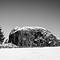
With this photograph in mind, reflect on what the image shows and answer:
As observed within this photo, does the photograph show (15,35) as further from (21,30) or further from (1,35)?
(1,35)

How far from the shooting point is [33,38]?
69.5 feet

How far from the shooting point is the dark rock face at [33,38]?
67.2ft

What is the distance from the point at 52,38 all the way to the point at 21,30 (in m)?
7.37

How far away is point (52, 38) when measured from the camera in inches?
827

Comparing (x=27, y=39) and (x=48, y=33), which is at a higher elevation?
(x=48, y=33)

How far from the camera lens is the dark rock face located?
20.5 meters
